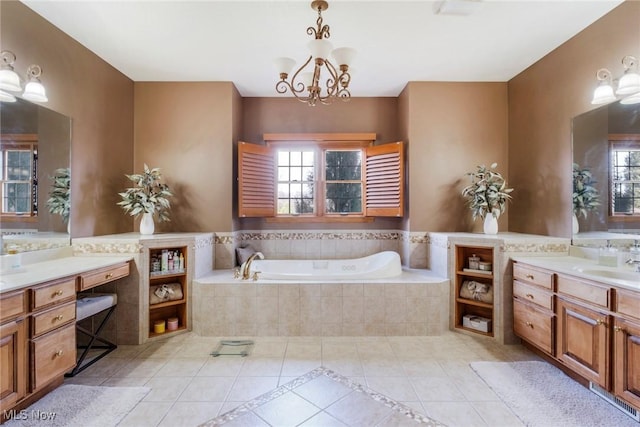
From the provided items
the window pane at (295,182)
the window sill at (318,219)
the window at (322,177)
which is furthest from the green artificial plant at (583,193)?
the window pane at (295,182)

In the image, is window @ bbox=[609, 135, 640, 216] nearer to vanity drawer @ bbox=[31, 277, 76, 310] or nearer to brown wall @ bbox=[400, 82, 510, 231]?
brown wall @ bbox=[400, 82, 510, 231]

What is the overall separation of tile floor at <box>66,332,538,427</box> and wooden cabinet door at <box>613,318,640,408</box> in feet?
1.94

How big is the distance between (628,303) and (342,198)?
9.36 feet

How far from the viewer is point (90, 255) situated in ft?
→ 8.49

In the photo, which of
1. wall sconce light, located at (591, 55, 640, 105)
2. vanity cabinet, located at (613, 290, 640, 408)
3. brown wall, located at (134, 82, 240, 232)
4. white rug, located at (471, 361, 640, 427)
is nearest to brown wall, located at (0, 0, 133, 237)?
brown wall, located at (134, 82, 240, 232)

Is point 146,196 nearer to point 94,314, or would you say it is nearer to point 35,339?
point 94,314

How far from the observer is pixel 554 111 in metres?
2.77

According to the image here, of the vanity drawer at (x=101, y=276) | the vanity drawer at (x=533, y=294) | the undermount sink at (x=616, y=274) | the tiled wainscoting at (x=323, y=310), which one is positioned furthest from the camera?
the tiled wainscoting at (x=323, y=310)

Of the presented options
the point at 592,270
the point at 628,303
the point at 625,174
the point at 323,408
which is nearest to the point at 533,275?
the point at 592,270

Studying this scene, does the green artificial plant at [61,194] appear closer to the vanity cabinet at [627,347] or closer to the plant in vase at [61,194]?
the plant in vase at [61,194]

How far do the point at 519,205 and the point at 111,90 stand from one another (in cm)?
462

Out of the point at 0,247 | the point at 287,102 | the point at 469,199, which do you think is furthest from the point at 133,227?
the point at 469,199

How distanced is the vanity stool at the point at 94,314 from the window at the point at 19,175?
0.78 metres

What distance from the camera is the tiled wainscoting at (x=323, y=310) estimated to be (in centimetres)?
281
